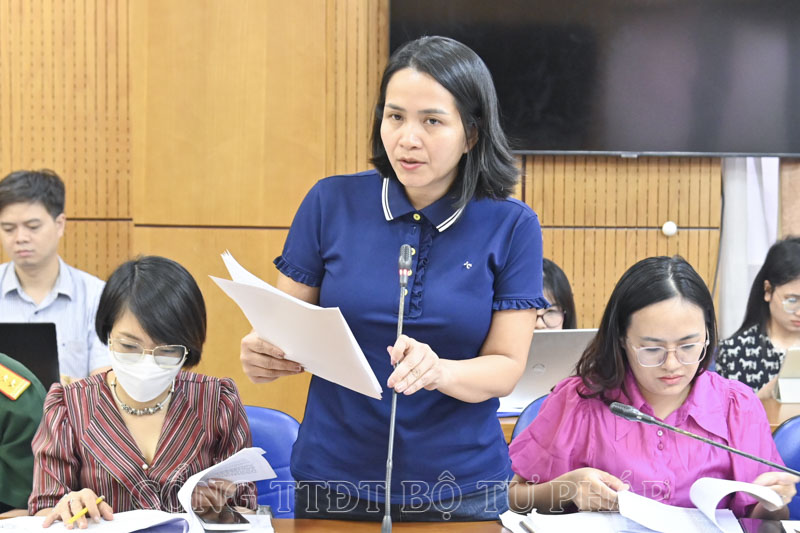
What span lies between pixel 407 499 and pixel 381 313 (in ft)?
1.11

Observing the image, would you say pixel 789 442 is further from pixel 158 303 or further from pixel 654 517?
pixel 158 303

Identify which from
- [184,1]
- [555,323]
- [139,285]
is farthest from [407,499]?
[184,1]

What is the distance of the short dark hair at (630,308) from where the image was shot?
75.5 inches

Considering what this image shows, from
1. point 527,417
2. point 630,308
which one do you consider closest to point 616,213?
point 527,417

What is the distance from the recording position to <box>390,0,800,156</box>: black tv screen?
4113 mm

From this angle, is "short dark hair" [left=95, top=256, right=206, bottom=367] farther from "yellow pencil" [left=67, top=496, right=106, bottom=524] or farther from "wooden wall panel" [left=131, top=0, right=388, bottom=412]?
"wooden wall panel" [left=131, top=0, right=388, bottom=412]

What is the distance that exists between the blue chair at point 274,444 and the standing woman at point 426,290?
1.55 feet

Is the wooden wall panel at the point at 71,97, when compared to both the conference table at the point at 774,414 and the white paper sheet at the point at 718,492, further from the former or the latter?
the white paper sheet at the point at 718,492

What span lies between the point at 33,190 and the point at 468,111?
2.40 metres

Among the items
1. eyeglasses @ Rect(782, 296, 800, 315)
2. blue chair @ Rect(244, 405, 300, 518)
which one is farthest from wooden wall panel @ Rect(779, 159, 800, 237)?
blue chair @ Rect(244, 405, 300, 518)

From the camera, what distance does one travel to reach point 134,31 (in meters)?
3.79

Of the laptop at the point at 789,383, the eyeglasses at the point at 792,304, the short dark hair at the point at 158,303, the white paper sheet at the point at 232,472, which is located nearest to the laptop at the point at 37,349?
the short dark hair at the point at 158,303

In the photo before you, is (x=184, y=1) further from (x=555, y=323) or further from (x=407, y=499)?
(x=407, y=499)

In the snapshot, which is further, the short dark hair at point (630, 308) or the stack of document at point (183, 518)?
the short dark hair at point (630, 308)
